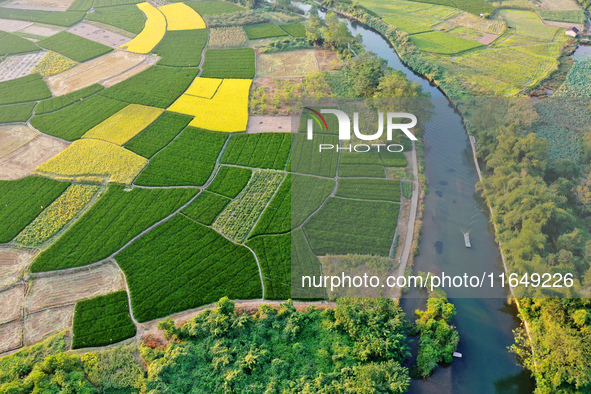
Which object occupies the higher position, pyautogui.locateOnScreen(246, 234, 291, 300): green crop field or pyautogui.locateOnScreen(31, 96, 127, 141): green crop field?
pyautogui.locateOnScreen(31, 96, 127, 141): green crop field

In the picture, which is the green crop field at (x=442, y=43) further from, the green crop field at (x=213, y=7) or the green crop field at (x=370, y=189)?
the green crop field at (x=213, y=7)

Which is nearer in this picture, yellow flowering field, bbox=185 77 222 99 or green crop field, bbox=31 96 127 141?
green crop field, bbox=31 96 127 141

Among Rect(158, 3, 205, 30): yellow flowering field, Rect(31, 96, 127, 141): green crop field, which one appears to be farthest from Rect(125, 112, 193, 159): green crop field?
Rect(158, 3, 205, 30): yellow flowering field

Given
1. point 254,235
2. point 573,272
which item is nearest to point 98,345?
point 254,235

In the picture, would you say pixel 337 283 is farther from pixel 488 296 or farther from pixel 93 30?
pixel 93 30

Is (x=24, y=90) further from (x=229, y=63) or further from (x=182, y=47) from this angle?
(x=229, y=63)

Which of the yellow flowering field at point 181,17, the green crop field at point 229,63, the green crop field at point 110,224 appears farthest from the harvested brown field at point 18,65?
the green crop field at point 110,224

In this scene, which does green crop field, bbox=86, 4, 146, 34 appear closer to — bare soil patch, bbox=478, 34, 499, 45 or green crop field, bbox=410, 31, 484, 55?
green crop field, bbox=410, 31, 484, 55
